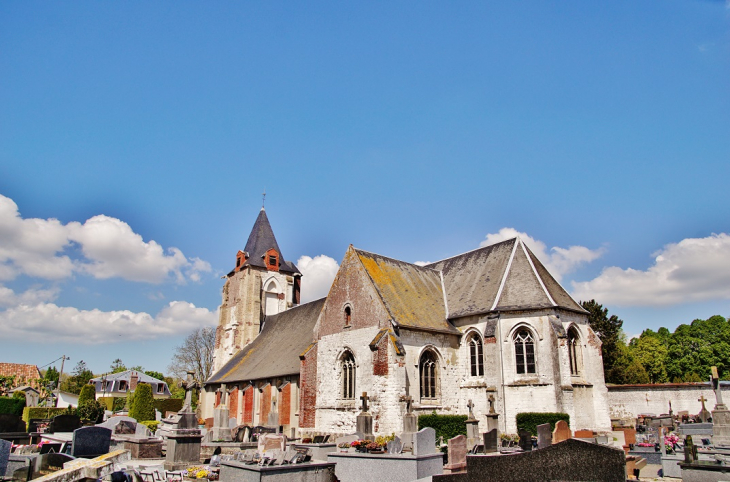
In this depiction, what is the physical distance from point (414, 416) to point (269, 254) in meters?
25.4

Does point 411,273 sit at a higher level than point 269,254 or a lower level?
lower

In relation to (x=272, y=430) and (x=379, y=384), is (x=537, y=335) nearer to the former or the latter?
(x=379, y=384)

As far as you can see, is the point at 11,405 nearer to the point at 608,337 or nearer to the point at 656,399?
the point at 656,399

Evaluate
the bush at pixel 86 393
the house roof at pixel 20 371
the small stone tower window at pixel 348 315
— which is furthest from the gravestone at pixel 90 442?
the house roof at pixel 20 371

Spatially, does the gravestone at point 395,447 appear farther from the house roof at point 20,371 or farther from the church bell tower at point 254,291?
the house roof at point 20,371

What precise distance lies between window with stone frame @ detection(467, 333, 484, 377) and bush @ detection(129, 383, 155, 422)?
23.4 m

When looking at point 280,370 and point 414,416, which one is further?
point 280,370

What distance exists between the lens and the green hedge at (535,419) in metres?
21.4

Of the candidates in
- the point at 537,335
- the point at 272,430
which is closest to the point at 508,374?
the point at 537,335

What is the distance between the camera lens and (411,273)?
94.6 feet

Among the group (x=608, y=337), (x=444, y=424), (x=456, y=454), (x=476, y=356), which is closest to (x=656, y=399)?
(x=608, y=337)

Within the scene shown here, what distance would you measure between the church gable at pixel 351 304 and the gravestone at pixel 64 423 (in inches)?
465

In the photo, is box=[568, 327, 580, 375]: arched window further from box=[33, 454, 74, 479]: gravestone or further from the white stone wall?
box=[33, 454, 74, 479]: gravestone

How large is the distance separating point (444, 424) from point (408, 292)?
6696 mm
